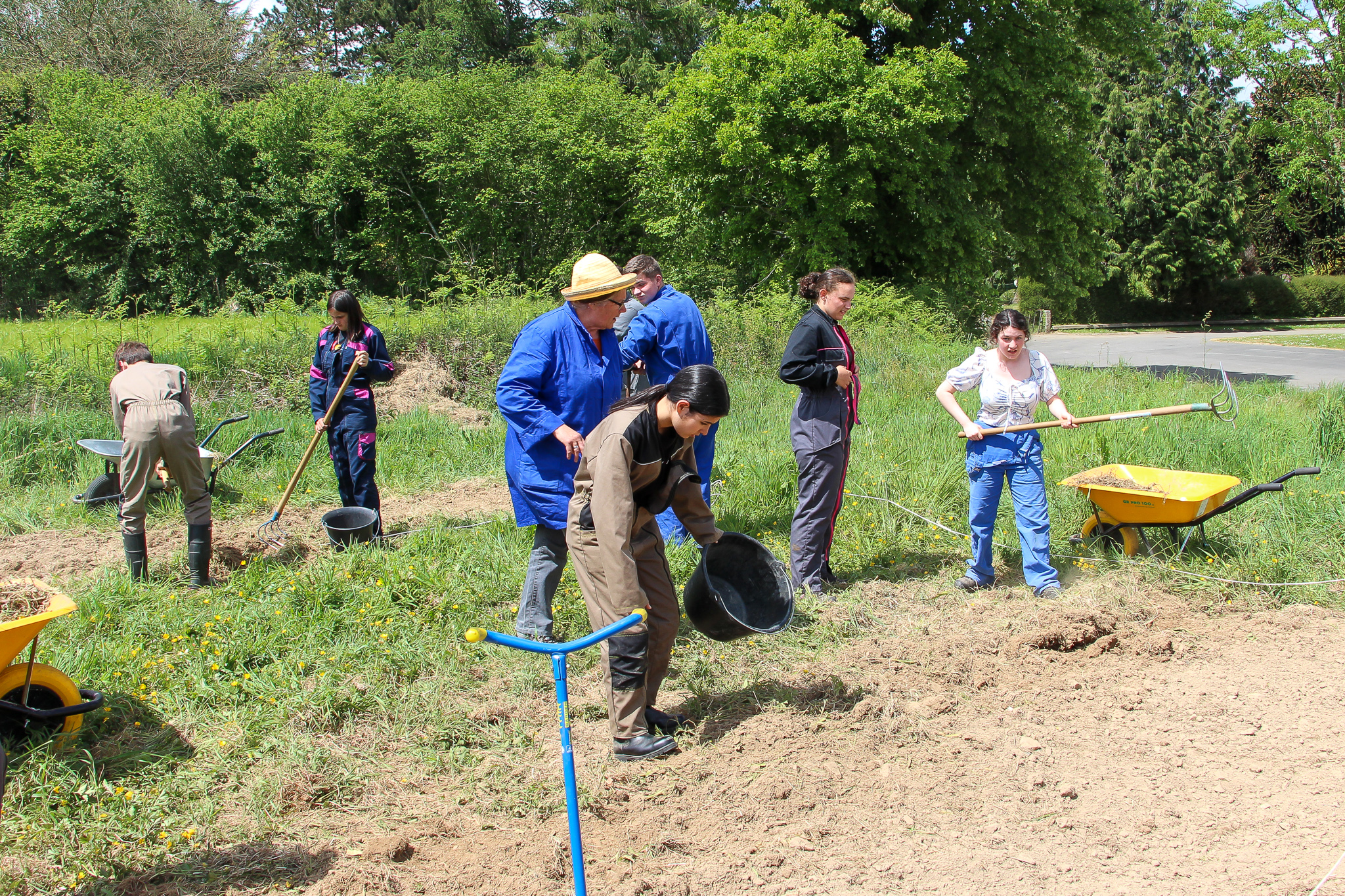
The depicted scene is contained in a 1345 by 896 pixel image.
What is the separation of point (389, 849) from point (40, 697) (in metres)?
1.71

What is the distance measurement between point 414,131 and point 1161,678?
21856 mm

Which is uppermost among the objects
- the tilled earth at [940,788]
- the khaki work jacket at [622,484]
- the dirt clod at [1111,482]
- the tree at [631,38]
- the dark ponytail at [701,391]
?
the tree at [631,38]

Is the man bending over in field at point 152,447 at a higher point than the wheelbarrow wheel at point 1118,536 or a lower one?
higher

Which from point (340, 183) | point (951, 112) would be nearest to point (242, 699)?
point (951, 112)

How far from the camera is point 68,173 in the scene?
22531mm

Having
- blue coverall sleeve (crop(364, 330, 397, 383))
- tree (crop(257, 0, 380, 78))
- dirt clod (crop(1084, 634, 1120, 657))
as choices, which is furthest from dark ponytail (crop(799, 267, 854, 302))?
tree (crop(257, 0, 380, 78))

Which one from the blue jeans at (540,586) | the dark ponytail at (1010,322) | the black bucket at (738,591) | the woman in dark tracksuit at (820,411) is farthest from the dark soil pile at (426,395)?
the black bucket at (738,591)

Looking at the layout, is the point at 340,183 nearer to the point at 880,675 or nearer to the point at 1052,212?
the point at 1052,212

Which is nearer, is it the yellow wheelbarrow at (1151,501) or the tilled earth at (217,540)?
the yellow wheelbarrow at (1151,501)

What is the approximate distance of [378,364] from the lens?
234 inches

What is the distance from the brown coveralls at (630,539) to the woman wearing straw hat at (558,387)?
613mm

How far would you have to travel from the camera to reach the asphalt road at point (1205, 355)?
1583 cm

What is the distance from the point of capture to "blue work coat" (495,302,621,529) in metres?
4.11

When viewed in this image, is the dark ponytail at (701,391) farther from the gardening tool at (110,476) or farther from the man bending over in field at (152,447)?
the gardening tool at (110,476)
